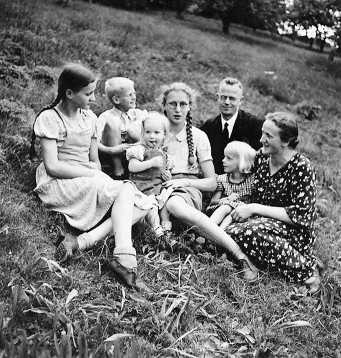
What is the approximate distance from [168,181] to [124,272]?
144cm

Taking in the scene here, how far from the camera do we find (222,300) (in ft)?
12.5

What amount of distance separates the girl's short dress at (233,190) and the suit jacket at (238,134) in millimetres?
467

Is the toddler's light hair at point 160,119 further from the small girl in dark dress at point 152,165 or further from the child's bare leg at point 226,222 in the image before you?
the child's bare leg at point 226,222

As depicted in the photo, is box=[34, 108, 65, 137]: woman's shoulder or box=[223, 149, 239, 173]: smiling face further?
box=[223, 149, 239, 173]: smiling face

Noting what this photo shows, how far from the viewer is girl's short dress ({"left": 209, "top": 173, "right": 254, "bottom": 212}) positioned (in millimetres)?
4824

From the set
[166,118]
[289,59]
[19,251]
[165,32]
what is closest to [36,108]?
[166,118]

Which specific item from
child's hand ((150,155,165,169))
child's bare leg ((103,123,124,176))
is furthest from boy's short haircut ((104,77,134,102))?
child's hand ((150,155,165,169))

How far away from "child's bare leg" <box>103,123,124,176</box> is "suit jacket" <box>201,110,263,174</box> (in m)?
1.24

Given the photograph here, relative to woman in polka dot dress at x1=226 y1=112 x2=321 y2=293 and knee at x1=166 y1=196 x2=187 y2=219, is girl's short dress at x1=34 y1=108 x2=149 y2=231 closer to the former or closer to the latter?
knee at x1=166 y1=196 x2=187 y2=219

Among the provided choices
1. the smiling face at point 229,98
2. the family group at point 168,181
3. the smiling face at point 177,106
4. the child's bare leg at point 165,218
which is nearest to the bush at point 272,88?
the smiling face at point 229,98

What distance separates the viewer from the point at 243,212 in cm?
452

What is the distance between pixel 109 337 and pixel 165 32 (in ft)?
46.7

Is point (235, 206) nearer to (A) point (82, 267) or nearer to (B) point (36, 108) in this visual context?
(A) point (82, 267)

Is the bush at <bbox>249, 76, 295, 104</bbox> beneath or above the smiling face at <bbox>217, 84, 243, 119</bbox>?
beneath
